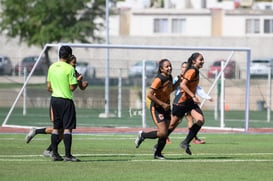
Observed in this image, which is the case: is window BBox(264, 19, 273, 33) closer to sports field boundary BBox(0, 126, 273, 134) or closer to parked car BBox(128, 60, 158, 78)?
parked car BBox(128, 60, 158, 78)

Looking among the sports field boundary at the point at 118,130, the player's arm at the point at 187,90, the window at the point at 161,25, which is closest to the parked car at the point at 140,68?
the sports field boundary at the point at 118,130

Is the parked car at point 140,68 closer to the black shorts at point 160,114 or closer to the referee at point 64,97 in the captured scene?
the black shorts at point 160,114

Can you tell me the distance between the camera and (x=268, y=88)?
3712 centimetres

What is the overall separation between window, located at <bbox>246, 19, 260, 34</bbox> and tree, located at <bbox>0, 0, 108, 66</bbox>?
18.4 meters

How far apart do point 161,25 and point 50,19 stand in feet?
64.6

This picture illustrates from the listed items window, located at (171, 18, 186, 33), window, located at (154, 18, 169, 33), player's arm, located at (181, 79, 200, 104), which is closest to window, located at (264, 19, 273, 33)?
window, located at (171, 18, 186, 33)

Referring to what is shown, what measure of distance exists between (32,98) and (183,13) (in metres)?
41.1

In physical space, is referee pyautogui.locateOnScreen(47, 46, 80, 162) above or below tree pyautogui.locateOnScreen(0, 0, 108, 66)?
below

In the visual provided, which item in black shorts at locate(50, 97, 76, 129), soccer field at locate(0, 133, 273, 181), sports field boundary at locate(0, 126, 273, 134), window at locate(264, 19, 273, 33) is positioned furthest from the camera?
window at locate(264, 19, 273, 33)

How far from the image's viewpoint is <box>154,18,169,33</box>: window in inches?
3118

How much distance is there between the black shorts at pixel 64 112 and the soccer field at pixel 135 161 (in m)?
0.71

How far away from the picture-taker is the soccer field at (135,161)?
15.5m

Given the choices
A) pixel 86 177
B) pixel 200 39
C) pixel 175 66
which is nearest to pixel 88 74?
pixel 175 66

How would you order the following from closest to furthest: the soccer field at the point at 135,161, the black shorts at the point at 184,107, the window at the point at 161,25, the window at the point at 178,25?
1. the soccer field at the point at 135,161
2. the black shorts at the point at 184,107
3. the window at the point at 178,25
4. the window at the point at 161,25
